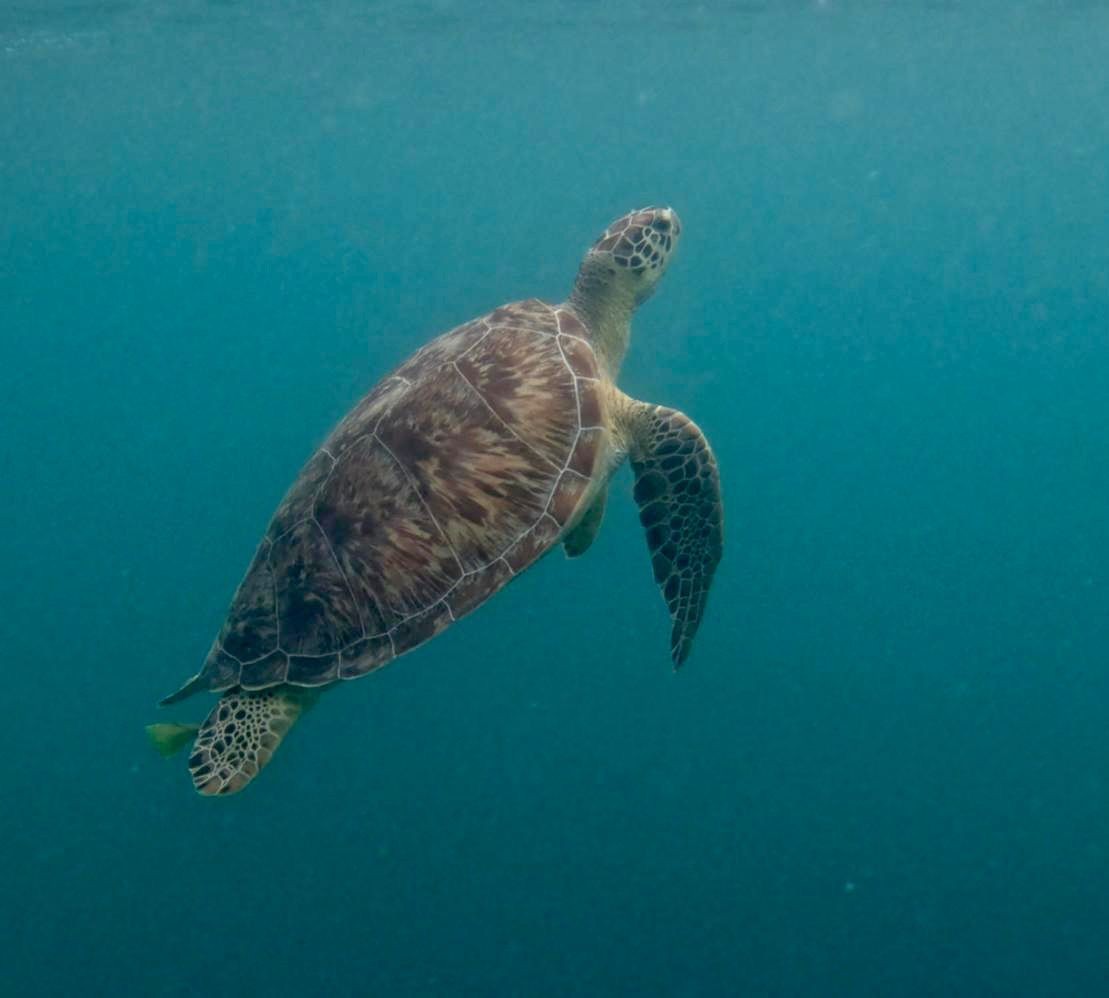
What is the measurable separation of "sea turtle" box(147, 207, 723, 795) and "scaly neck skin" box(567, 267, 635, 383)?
889 millimetres

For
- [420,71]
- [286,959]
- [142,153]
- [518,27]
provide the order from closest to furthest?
[286,959]
[518,27]
[420,71]
[142,153]

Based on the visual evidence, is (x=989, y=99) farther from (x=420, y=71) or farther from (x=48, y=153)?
(x=48, y=153)

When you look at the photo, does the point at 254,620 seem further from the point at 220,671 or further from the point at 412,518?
the point at 412,518

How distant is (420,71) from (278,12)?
11.0 metres

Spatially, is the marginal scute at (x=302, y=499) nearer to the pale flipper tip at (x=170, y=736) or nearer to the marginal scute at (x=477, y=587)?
the marginal scute at (x=477, y=587)

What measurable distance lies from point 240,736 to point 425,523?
1400 mm

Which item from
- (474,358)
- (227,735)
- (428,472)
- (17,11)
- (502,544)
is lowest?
(227,735)

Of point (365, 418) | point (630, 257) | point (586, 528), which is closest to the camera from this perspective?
point (365, 418)

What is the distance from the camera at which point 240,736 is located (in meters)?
4.32

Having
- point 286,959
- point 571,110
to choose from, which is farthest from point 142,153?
point 286,959

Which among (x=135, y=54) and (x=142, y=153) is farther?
(x=142, y=153)

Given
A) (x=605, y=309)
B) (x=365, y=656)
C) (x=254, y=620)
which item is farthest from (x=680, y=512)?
(x=254, y=620)

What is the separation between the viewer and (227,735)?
14.2ft

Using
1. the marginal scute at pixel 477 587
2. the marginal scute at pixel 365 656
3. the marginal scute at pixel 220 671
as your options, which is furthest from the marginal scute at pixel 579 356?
the marginal scute at pixel 220 671
